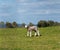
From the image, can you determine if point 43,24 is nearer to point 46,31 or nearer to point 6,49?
point 46,31

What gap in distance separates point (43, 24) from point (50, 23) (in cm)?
520

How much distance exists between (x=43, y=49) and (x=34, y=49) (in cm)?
81

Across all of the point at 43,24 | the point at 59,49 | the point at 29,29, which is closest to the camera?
the point at 59,49

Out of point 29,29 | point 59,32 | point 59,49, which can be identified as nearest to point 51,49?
point 59,49

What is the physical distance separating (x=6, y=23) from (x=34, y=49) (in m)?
47.5

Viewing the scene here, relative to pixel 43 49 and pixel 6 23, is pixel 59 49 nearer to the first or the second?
pixel 43 49

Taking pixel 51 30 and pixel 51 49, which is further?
pixel 51 30

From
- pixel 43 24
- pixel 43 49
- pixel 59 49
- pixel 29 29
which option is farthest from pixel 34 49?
pixel 43 24

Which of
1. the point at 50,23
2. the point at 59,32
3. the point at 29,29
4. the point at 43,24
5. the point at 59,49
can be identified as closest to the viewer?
the point at 59,49

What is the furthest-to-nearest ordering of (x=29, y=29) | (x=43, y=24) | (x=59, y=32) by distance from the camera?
1. (x=43, y=24)
2. (x=59, y=32)
3. (x=29, y=29)

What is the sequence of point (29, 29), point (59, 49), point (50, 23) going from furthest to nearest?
1. point (50, 23)
2. point (29, 29)
3. point (59, 49)

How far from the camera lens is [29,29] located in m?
36.8

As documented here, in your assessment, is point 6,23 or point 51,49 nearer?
point 51,49

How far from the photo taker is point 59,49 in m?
→ 22.8
